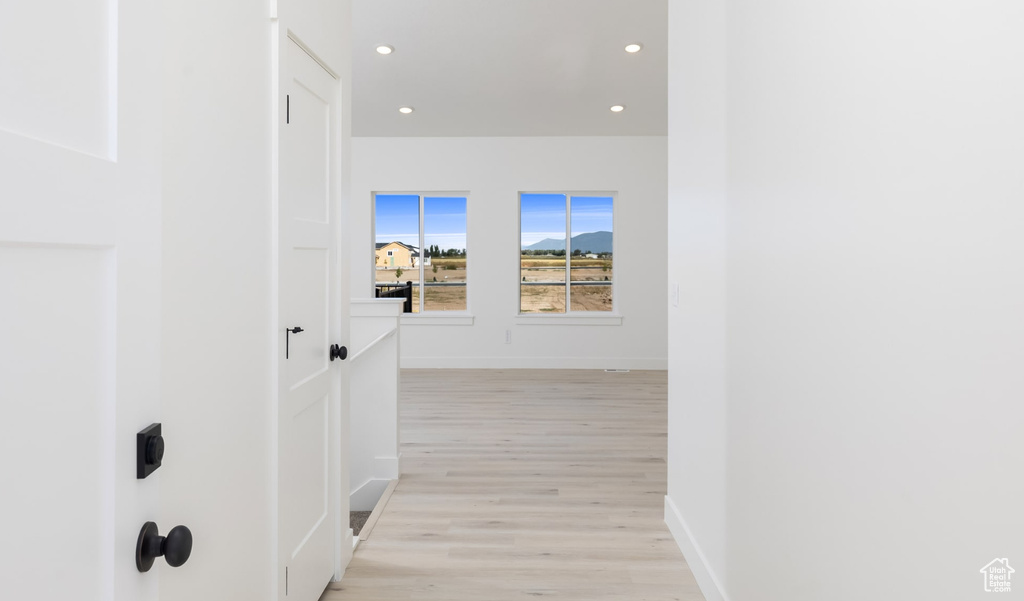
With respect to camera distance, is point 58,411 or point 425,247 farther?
point 425,247

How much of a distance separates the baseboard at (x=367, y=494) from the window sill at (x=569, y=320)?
3.79 m

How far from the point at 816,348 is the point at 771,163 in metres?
0.55

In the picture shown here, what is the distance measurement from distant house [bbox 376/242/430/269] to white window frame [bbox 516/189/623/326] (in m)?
1.31

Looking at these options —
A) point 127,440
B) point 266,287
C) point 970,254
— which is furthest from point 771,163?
point 127,440

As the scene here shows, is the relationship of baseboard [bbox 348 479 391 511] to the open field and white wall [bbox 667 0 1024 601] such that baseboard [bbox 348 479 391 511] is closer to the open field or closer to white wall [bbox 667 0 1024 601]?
white wall [bbox 667 0 1024 601]

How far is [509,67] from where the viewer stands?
4.57 metres

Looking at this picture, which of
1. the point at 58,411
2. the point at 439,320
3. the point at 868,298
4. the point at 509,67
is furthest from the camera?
the point at 439,320

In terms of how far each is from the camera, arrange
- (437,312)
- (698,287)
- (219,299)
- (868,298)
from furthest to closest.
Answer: (437,312) → (698,287) → (219,299) → (868,298)

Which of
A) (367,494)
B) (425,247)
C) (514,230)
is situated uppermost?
(514,230)

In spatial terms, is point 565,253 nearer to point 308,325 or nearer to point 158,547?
point 308,325

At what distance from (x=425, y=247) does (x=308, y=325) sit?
5.40 metres

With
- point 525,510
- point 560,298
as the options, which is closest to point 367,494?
point 525,510

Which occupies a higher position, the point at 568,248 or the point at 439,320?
the point at 568,248

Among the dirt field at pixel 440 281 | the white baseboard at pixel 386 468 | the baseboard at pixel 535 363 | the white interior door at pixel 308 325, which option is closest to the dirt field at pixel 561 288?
the baseboard at pixel 535 363
